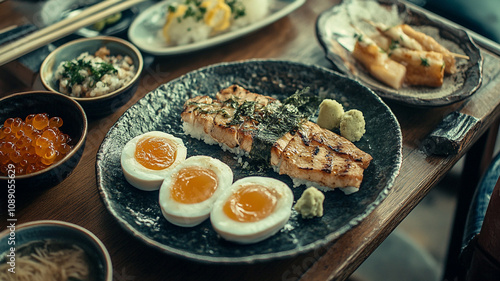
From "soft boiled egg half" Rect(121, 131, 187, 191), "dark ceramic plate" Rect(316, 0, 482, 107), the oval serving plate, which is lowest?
"soft boiled egg half" Rect(121, 131, 187, 191)

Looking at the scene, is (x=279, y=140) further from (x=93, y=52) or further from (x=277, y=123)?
(x=93, y=52)

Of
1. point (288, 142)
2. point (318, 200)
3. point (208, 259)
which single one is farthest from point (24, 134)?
point (318, 200)

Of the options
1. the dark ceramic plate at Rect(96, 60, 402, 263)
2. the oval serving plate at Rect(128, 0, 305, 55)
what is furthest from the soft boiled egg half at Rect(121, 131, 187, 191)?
the oval serving plate at Rect(128, 0, 305, 55)

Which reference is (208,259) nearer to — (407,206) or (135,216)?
(135,216)

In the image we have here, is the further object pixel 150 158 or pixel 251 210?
pixel 150 158

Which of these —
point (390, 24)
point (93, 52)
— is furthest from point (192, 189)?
point (390, 24)

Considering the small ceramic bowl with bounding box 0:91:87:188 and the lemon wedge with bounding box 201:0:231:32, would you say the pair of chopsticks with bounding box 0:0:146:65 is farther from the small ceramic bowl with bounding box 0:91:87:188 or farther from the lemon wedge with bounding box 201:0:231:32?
the lemon wedge with bounding box 201:0:231:32
